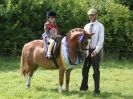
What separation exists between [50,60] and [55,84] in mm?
1585

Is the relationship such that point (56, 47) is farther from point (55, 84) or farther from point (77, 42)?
point (55, 84)

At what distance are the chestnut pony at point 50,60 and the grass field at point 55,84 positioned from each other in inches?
18.2

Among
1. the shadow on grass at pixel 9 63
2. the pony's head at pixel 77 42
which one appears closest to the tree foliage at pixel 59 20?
the shadow on grass at pixel 9 63

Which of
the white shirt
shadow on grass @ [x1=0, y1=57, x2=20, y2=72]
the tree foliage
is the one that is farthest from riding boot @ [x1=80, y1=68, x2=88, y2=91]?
the tree foliage

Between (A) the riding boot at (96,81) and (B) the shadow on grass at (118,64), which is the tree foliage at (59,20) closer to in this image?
(B) the shadow on grass at (118,64)

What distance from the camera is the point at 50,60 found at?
35.7 ft

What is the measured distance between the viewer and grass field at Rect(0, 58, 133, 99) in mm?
10344

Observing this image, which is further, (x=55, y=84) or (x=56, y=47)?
(x=55, y=84)

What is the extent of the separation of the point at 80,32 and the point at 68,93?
5.17ft

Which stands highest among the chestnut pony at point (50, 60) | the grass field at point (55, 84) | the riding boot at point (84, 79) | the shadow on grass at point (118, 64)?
the chestnut pony at point (50, 60)

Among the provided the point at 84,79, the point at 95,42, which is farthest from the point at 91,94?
the point at 95,42

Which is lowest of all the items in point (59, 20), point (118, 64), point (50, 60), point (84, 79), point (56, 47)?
point (118, 64)

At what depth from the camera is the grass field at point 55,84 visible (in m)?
10.3

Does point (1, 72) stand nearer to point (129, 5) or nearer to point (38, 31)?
point (38, 31)
